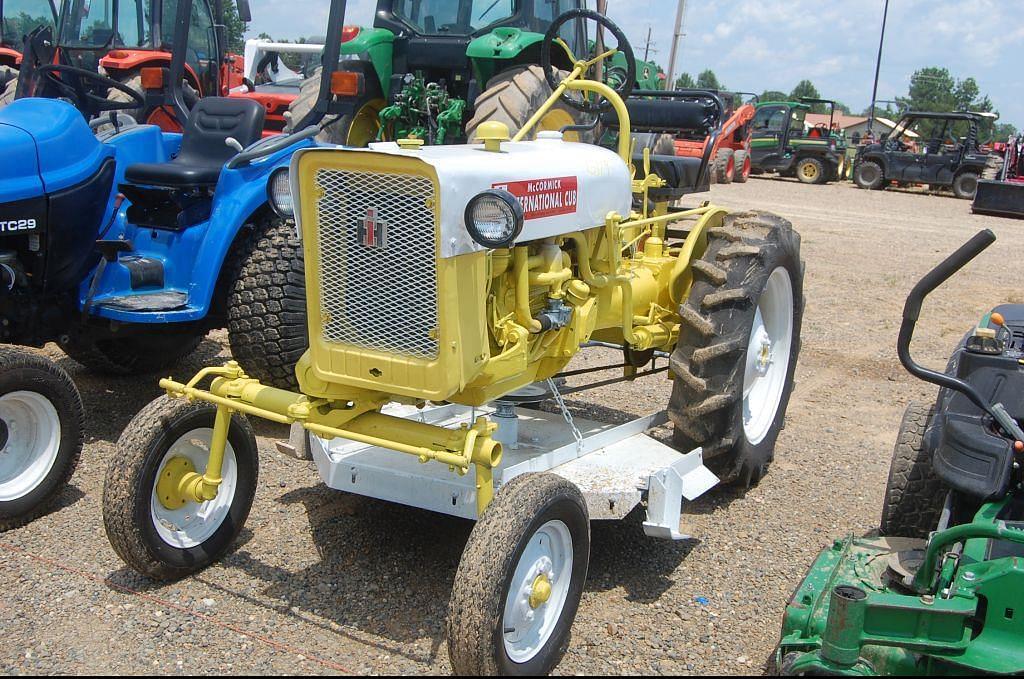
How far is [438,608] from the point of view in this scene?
3.35 meters

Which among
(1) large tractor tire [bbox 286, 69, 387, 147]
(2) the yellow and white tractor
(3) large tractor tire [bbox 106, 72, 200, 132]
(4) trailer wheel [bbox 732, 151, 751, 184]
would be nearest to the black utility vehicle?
(4) trailer wheel [bbox 732, 151, 751, 184]

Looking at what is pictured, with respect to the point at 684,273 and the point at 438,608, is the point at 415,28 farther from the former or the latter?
the point at 438,608

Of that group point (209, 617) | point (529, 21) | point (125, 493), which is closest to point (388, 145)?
point (125, 493)

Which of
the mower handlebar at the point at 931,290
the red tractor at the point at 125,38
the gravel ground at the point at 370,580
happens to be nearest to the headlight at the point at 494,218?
the mower handlebar at the point at 931,290

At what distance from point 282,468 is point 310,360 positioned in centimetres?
157

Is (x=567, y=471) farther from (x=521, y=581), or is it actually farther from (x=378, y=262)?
(x=378, y=262)

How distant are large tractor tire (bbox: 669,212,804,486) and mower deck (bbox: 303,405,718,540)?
0.64 ft

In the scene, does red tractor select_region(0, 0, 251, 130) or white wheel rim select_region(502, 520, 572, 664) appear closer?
white wheel rim select_region(502, 520, 572, 664)

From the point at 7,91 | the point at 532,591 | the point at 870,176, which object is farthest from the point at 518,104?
the point at 870,176

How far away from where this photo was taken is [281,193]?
342 cm

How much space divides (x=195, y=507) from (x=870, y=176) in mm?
21238

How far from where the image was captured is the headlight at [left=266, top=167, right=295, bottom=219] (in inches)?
133

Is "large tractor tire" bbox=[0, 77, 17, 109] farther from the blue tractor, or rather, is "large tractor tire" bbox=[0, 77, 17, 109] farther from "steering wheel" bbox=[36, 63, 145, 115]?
the blue tractor

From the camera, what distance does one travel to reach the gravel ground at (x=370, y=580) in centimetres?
308
